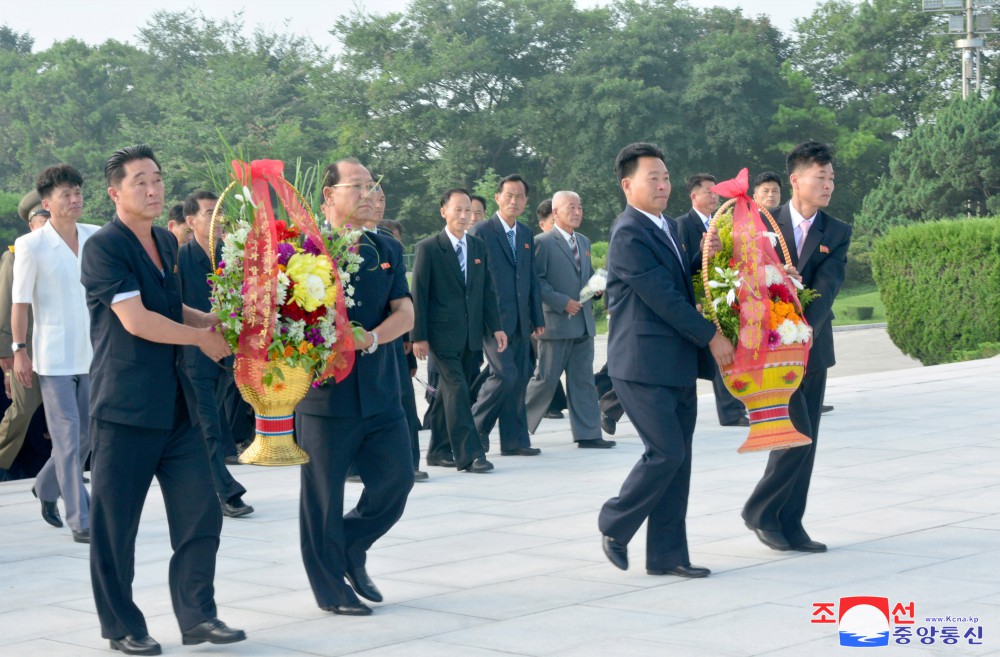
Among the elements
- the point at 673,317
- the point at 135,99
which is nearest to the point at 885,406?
the point at 673,317

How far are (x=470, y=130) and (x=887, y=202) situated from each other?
62.3 feet

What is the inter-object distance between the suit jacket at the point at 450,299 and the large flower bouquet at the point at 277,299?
4.25 metres

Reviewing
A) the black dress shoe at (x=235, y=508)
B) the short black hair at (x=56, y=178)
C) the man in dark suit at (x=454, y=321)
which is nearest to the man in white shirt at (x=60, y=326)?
the short black hair at (x=56, y=178)

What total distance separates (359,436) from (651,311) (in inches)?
58.6

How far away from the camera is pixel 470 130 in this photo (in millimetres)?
54500

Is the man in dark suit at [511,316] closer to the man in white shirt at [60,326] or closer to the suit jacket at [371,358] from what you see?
the man in white shirt at [60,326]

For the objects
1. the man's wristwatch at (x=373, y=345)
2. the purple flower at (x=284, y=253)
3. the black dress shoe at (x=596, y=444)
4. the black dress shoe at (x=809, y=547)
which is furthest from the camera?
the black dress shoe at (x=596, y=444)

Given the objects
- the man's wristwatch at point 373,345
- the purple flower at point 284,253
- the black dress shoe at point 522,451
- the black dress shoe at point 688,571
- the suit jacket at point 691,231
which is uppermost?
the suit jacket at point 691,231

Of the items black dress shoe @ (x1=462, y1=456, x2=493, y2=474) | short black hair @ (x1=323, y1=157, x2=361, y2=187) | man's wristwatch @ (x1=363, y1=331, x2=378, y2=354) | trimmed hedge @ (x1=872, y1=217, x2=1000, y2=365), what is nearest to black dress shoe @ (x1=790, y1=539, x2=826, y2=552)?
man's wristwatch @ (x1=363, y1=331, x2=378, y2=354)

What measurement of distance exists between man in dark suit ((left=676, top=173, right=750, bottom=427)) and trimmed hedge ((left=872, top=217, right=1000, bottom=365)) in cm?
924

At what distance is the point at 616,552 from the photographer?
19.8 ft

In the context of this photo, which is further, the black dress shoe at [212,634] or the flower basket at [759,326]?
the flower basket at [759,326]

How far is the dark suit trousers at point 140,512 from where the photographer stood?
487cm

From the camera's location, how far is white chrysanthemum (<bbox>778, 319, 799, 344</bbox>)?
584cm
